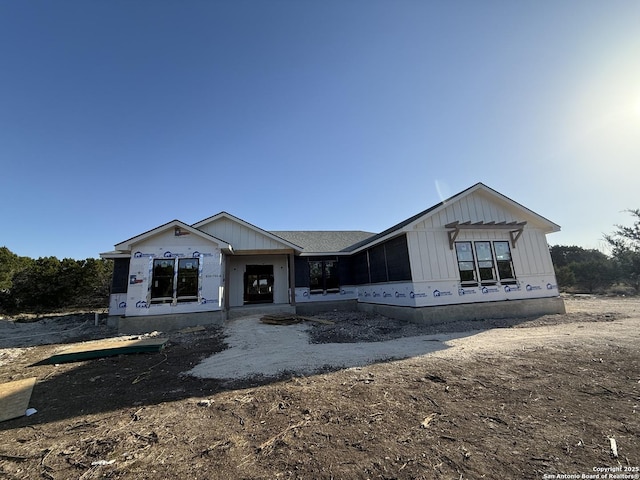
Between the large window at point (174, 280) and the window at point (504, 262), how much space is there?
12.8m

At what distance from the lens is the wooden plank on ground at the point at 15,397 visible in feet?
12.9

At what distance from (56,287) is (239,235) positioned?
15.4 meters

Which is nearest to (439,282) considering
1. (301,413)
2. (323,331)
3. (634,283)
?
(323,331)

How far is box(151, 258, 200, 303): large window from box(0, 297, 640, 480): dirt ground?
4.96m

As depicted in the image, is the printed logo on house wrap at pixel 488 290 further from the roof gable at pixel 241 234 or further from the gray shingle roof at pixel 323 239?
the roof gable at pixel 241 234

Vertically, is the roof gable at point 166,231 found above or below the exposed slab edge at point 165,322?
above

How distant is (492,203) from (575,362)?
28.5ft

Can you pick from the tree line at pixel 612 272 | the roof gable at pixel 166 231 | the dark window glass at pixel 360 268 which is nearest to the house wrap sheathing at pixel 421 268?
the roof gable at pixel 166 231

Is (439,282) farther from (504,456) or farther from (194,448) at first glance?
(194,448)

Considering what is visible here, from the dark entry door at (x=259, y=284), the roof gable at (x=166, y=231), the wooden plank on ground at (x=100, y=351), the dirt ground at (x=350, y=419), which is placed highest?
the roof gable at (x=166, y=231)

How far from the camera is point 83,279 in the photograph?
20.0 m

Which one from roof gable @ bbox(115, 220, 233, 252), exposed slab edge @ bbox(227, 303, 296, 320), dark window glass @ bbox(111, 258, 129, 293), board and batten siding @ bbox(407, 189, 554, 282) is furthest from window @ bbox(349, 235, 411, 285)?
dark window glass @ bbox(111, 258, 129, 293)

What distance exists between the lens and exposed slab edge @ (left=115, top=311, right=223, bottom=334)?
10859 mm

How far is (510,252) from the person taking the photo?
39.4 feet
